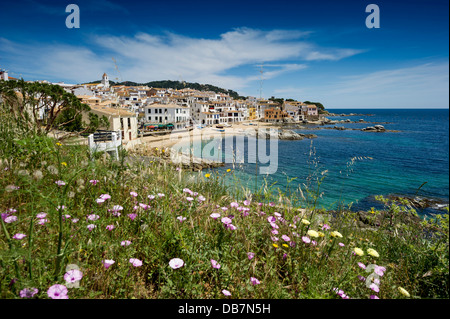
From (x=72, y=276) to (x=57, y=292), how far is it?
0.12 m

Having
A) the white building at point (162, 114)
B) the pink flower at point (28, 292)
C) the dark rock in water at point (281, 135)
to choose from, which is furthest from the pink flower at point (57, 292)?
the white building at point (162, 114)

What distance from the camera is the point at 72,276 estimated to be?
51.1 inches

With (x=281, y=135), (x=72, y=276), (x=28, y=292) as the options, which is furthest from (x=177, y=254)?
(x=281, y=135)

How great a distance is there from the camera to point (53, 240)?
1720mm

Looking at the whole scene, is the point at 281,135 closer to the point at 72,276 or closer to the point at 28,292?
the point at 72,276

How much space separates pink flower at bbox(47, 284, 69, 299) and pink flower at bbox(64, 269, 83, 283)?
0.23 feet

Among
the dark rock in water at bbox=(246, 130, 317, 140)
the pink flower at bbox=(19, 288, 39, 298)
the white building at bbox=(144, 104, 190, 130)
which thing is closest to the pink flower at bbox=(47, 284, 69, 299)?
the pink flower at bbox=(19, 288, 39, 298)

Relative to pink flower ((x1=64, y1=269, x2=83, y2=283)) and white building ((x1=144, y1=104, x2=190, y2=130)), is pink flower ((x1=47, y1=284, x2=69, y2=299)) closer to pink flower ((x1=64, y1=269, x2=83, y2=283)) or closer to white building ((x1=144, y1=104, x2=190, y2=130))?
pink flower ((x1=64, y1=269, x2=83, y2=283))

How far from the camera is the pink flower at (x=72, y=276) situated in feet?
4.16

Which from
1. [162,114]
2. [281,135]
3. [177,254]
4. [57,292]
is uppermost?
[162,114]

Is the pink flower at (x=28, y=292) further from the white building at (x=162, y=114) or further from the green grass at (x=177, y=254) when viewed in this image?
the white building at (x=162, y=114)

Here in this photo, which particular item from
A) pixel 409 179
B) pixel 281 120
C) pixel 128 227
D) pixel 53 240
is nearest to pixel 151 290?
pixel 128 227

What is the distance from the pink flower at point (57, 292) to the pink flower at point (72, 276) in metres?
0.07
